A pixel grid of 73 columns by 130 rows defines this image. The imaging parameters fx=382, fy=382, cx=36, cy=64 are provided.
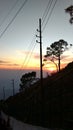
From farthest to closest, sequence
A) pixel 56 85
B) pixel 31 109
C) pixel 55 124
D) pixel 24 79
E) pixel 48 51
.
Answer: pixel 24 79 → pixel 48 51 → pixel 56 85 → pixel 31 109 → pixel 55 124

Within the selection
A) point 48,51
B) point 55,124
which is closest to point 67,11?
point 55,124

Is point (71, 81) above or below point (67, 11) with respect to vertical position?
below

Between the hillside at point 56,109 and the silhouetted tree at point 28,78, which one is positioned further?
the silhouetted tree at point 28,78

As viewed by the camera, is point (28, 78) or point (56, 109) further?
point (28, 78)

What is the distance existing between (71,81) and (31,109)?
6548mm

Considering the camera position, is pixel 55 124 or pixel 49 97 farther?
pixel 49 97

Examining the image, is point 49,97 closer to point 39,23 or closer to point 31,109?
point 31,109

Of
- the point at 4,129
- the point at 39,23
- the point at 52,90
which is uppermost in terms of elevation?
the point at 39,23

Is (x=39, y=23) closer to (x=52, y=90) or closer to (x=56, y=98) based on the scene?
(x=56, y=98)

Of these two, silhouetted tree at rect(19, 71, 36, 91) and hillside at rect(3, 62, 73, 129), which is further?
silhouetted tree at rect(19, 71, 36, 91)

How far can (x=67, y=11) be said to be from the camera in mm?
42156

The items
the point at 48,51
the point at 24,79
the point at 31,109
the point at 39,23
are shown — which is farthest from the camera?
the point at 24,79

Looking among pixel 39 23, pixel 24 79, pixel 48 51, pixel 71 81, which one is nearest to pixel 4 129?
pixel 39 23

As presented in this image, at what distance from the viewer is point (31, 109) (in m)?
50.6
